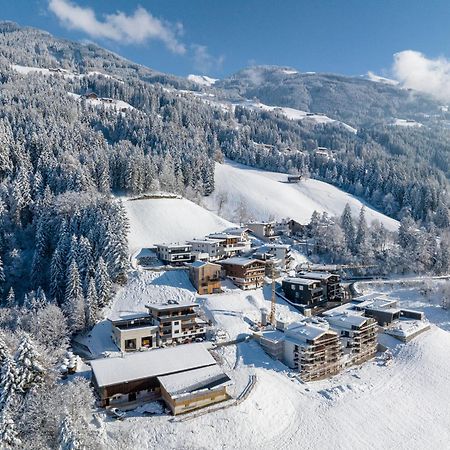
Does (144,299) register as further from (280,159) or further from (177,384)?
(280,159)

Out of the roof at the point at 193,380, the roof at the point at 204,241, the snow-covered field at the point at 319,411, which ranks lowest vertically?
the snow-covered field at the point at 319,411

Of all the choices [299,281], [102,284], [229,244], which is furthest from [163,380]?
[229,244]

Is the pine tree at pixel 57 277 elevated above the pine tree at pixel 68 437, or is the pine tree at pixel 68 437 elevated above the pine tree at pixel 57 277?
the pine tree at pixel 57 277

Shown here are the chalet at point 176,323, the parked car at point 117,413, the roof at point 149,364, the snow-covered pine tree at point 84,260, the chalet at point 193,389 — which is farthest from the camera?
the snow-covered pine tree at point 84,260

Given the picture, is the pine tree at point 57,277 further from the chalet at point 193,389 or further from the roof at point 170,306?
the chalet at point 193,389

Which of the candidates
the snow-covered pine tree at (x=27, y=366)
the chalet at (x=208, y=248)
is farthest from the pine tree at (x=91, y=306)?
the chalet at (x=208, y=248)

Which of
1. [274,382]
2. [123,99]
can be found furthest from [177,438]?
[123,99]

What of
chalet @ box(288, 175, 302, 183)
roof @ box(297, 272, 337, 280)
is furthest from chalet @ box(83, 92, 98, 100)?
roof @ box(297, 272, 337, 280)

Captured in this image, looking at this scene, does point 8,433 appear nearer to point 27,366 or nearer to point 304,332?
point 27,366
